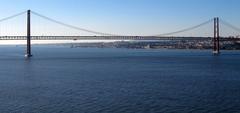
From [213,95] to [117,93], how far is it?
461cm

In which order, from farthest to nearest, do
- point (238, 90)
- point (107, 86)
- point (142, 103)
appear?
1. point (107, 86)
2. point (238, 90)
3. point (142, 103)

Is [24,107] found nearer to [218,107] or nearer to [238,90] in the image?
[218,107]

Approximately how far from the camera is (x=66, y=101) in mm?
20547

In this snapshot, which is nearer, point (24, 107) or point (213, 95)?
point (24, 107)

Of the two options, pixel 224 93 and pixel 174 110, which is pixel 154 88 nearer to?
pixel 224 93

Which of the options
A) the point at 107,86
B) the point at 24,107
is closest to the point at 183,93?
the point at 107,86

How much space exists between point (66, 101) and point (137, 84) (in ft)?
27.3

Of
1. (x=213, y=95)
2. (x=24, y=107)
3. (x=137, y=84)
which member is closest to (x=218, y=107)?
(x=213, y=95)

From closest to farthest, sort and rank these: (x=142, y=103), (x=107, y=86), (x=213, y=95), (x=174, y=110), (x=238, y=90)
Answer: (x=174, y=110), (x=142, y=103), (x=213, y=95), (x=238, y=90), (x=107, y=86)

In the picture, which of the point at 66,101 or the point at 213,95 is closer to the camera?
the point at 66,101

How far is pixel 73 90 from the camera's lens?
2480 cm

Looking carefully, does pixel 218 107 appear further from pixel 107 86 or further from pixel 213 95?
pixel 107 86

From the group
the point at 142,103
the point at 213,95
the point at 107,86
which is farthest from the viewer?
the point at 107,86

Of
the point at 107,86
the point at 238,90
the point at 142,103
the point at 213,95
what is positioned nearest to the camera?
the point at 142,103
